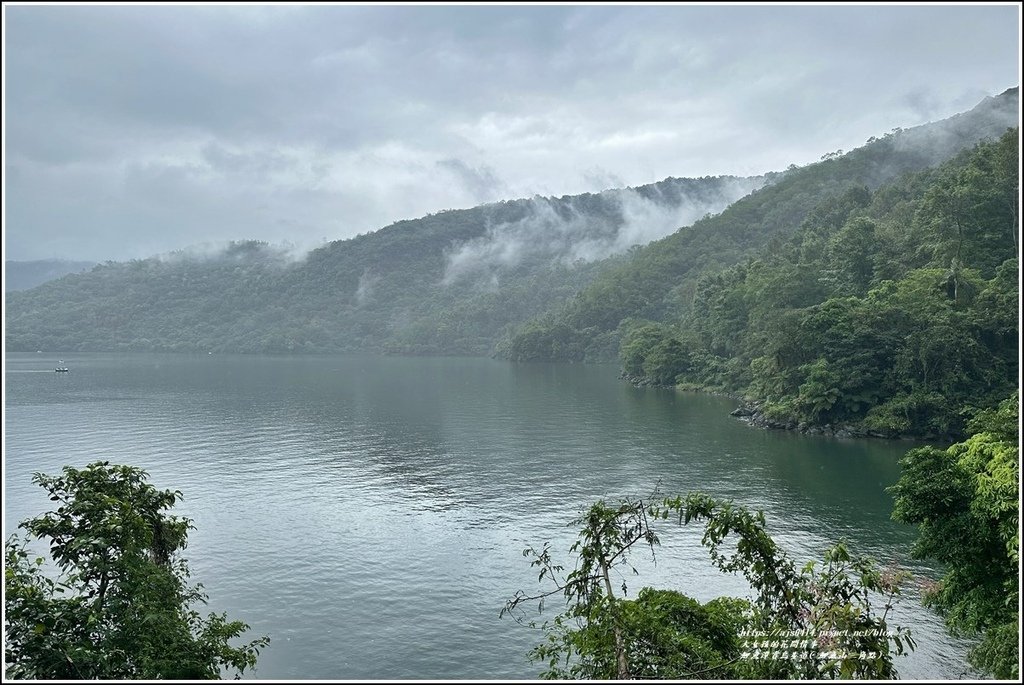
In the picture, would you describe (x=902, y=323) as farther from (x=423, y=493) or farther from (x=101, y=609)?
(x=101, y=609)

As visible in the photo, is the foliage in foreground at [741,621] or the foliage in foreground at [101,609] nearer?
the foliage in foreground at [741,621]

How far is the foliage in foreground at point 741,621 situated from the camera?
25.2 feet

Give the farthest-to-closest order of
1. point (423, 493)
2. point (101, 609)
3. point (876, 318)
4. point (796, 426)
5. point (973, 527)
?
point (796, 426)
point (876, 318)
point (423, 493)
point (973, 527)
point (101, 609)

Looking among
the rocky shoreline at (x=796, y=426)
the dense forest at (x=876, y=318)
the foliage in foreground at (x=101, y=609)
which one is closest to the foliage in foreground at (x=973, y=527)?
the foliage in foreground at (x=101, y=609)

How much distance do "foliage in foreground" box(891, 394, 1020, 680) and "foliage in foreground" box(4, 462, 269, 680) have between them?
16.6 meters

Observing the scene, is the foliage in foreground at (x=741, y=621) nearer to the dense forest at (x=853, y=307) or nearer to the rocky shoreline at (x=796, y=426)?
the dense forest at (x=853, y=307)

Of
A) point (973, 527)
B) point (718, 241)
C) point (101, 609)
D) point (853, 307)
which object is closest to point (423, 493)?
point (973, 527)

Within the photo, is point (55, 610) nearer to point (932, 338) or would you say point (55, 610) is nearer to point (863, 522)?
point (863, 522)

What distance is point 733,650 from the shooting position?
11.4 metres

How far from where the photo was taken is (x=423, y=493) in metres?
37.8

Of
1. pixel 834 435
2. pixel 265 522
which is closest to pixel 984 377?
pixel 834 435

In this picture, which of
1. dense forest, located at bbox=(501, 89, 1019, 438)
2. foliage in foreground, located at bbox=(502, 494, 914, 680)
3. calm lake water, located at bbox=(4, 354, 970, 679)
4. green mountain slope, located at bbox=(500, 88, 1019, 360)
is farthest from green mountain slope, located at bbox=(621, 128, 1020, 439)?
green mountain slope, located at bbox=(500, 88, 1019, 360)

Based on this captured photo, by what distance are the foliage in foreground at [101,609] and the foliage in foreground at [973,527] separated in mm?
16592

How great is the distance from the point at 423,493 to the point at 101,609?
27.4m
